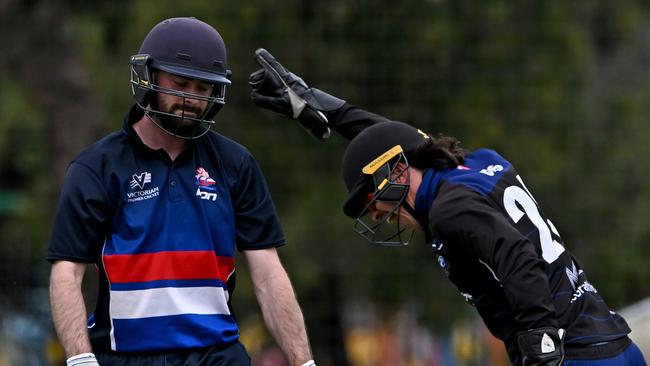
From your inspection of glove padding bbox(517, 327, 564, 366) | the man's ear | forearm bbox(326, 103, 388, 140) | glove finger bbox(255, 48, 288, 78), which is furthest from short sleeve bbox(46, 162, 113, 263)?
glove padding bbox(517, 327, 564, 366)

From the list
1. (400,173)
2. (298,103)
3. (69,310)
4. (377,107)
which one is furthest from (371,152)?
(377,107)

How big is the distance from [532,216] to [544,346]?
0.55 m

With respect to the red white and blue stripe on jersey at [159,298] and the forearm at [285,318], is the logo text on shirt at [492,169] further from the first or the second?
the red white and blue stripe on jersey at [159,298]

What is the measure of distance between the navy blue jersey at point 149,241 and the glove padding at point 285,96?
81cm

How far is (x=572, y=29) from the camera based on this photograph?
12312 mm

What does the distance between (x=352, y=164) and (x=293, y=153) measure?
7.06 metres

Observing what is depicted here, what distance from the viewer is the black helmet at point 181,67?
473 centimetres

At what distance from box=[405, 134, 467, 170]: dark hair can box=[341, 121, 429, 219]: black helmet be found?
3 centimetres

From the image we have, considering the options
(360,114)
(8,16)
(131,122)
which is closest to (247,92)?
(8,16)

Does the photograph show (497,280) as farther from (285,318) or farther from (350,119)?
(350,119)

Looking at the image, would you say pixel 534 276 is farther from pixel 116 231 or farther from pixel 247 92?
pixel 247 92

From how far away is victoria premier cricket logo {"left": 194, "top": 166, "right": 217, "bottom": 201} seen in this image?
15.6 feet

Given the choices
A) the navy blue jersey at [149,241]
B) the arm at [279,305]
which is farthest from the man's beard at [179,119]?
the arm at [279,305]

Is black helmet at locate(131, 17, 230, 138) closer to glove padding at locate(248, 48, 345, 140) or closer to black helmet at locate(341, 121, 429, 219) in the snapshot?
black helmet at locate(341, 121, 429, 219)
